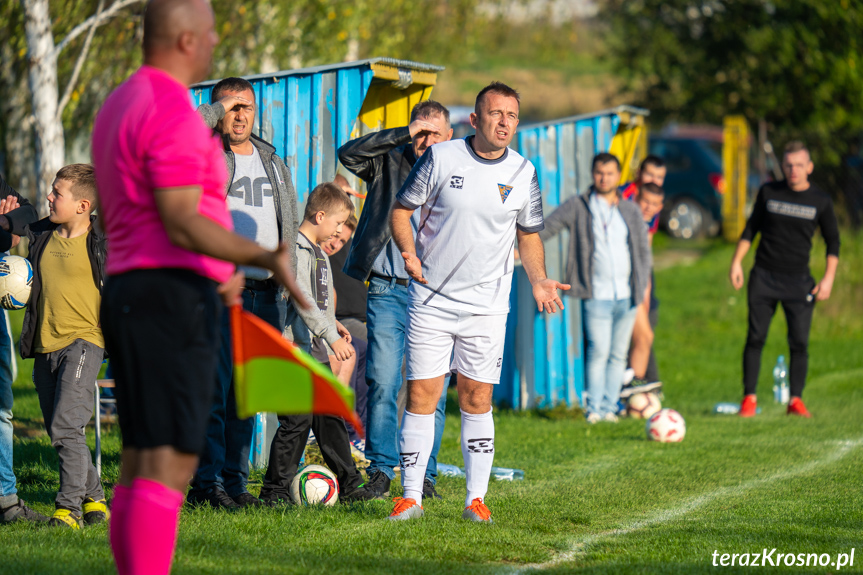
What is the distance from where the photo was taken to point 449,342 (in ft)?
17.6

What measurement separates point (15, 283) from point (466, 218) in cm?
242

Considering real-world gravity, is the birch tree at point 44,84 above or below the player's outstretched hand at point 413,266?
above

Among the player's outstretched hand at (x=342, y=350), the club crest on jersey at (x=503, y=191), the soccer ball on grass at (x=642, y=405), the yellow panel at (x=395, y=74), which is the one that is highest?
the yellow panel at (x=395, y=74)

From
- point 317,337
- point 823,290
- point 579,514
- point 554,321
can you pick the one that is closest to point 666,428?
point 554,321

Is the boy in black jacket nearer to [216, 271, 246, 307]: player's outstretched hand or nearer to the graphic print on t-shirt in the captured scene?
the graphic print on t-shirt

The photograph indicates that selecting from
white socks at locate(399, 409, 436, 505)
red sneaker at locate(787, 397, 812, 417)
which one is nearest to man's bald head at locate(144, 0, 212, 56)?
white socks at locate(399, 409, 436, 505)

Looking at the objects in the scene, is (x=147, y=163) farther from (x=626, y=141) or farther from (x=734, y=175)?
(x=734, y=175)

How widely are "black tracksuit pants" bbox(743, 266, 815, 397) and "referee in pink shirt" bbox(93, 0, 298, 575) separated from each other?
7.81m

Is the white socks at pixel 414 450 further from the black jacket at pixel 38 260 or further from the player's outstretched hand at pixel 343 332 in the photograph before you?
the black jacket at pixel 38 260

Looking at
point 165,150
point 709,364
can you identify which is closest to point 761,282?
point 709,364

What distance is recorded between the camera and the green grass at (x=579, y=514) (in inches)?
175

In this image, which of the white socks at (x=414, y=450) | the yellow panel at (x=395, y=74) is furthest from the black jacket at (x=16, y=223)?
the yellow panel at (x=395, y=74)

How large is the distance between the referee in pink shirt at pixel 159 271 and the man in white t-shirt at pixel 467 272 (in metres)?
2.03

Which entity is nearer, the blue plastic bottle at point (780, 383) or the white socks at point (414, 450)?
the white socks at point (414, 450)
